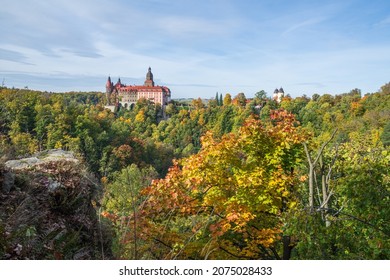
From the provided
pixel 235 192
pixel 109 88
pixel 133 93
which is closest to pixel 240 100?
pixel 133 93

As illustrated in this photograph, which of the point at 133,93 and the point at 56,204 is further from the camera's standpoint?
the point at 133,93

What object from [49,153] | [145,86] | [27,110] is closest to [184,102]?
[145,86]

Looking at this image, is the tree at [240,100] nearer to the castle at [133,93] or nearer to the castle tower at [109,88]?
the castle at [133,93]

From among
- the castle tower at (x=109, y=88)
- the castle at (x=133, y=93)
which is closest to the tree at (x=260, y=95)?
the castle at (x=133, y=93)

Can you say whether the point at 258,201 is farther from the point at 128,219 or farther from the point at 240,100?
the point at 240,100

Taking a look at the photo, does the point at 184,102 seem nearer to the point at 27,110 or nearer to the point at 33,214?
the point at 27,110

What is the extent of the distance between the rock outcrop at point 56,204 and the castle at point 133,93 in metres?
67.0

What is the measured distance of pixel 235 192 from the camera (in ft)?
14.2

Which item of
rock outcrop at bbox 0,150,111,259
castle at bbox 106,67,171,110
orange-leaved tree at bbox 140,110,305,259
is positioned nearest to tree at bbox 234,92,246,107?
castle at bbox 106,67,171,110

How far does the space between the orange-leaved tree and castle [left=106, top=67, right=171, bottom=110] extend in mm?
66874

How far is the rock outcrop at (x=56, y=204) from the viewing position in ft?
10.1

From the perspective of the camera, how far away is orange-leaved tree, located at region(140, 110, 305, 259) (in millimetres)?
3418

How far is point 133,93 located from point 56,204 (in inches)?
2780

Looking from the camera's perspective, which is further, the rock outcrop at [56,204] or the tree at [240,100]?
the tree at [240,100]
